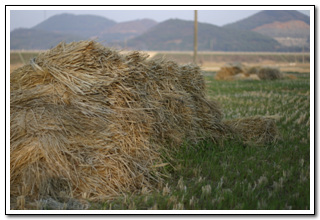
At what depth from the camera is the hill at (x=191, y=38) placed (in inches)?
3305

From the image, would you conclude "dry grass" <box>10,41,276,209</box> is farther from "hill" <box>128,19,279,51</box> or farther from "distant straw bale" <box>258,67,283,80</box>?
"hill" <box>128,19,279,51</box>

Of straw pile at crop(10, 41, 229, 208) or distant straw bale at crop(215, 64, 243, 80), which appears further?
distant straw bale at crop(215, 64, 243, 80)

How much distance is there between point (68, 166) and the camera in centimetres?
344

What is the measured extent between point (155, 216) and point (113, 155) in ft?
3.39

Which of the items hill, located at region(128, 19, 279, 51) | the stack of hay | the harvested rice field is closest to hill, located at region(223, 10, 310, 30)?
the harvested rice field

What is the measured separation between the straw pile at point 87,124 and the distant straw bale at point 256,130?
4.98ft

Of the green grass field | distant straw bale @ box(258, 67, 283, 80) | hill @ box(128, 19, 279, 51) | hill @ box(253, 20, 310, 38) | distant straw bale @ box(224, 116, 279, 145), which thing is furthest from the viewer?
hill @ box(128, 19, 279, 51)

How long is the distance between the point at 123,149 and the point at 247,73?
74.3 ft

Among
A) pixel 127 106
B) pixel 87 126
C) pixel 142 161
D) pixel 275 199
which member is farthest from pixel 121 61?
pixel 275 199

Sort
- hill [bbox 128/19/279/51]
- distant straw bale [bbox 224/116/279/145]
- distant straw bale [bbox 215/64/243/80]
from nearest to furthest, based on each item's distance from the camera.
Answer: distant straw bale [bbox 224/116/279/145] < distant straw bale [bbox 215/64/243/80] < hill [bbox 128/19/279/51]

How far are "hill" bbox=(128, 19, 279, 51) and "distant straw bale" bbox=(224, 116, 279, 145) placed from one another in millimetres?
64879

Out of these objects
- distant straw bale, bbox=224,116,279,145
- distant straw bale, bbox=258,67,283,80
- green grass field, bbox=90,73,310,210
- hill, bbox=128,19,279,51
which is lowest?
green grass field, bbox=90,73,310,210

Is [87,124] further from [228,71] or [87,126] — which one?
[228,71]

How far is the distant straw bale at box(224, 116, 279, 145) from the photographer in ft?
18.8
